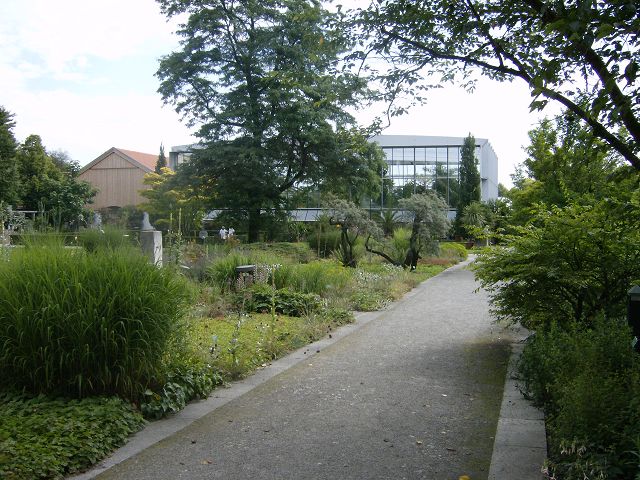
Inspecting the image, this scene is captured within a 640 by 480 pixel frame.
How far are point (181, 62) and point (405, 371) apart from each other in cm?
2303

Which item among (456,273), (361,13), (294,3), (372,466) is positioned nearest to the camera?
(372,466)

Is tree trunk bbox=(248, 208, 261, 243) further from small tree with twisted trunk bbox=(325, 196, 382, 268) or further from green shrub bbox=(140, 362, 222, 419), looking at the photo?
green shrub bbox=(140, 362, 222, 419)

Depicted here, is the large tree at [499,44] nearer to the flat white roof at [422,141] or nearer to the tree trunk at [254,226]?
the tree trunk at [254,226]

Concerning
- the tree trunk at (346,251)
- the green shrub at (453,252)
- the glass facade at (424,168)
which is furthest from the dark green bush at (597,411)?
the glass facade at (424,168)

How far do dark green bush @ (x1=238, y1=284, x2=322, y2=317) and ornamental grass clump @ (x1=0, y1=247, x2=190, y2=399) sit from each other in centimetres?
477

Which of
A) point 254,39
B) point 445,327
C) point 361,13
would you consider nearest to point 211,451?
point 361,13

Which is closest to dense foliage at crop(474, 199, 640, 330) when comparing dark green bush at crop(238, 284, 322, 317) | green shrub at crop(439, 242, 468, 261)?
dark green bush at crop(238, 284, 322, 317)

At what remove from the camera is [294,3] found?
2514cm

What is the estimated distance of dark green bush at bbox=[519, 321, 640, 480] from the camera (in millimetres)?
3039

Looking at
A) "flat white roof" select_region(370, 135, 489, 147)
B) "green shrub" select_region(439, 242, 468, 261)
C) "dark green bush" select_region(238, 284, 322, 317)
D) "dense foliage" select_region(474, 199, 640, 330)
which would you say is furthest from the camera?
"flat white roof" select_region(370, 135, 489, 147)

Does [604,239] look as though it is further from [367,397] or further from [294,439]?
[294,439]

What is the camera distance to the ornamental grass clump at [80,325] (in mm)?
4468

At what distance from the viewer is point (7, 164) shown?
36.6m

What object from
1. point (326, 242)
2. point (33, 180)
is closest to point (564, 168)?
point (326, 242)
